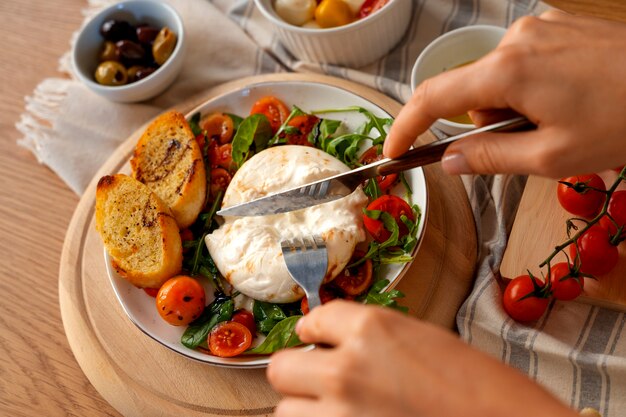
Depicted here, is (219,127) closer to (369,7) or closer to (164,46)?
(164,46)

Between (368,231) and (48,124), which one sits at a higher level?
(48,124)

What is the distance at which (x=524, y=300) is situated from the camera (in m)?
1.90

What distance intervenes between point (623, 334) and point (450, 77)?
1.02 m

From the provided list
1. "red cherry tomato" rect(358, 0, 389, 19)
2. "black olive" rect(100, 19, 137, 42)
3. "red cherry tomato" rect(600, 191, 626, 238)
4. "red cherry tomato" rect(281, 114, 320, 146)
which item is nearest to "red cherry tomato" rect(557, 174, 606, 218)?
"red cherry tomato" rect(600, 191, 626, 238)

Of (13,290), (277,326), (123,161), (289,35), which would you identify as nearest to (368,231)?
(277,326)

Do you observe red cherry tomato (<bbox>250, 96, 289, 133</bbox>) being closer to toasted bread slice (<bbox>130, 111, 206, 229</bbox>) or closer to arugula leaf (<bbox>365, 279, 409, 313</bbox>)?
toasted bread slice (<bbox>130, 111, 206, 229</bbox>)

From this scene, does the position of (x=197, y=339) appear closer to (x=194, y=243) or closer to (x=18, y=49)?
(x=194, y=243)

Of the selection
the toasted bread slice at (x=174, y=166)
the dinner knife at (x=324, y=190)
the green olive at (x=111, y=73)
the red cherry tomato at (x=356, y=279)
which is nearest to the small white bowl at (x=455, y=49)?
the dinner knife at (x=324, y=190)

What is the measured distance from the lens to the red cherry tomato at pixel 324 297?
1.97 meters

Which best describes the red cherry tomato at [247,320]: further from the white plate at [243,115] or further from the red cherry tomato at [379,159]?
the red cherry tomato at [379,159]

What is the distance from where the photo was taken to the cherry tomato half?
2.47 metres

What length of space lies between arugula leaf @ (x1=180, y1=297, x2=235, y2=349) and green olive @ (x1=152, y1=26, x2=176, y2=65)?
119cm

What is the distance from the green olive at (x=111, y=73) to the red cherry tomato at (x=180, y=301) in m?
1.09

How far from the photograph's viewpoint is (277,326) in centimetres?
192
